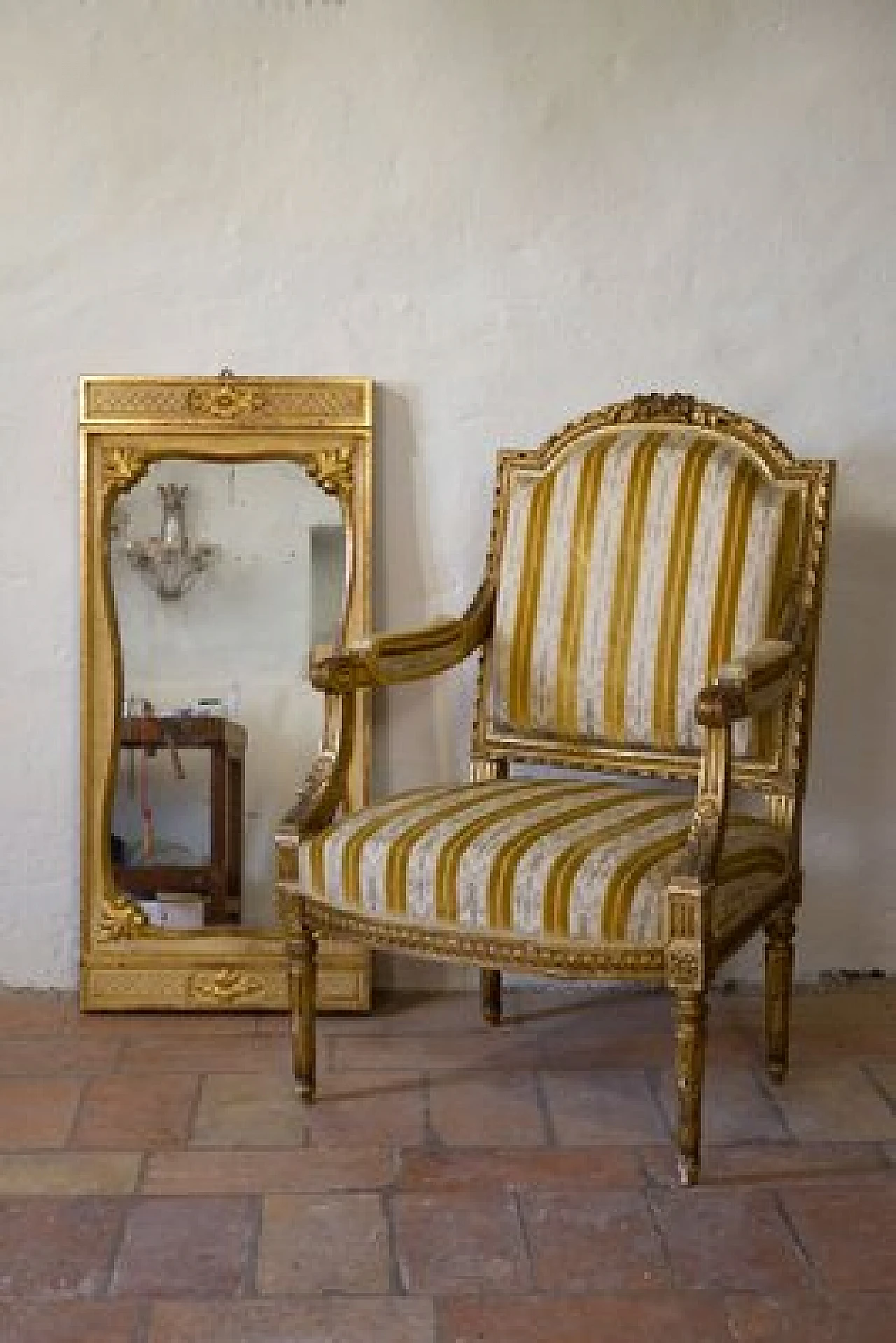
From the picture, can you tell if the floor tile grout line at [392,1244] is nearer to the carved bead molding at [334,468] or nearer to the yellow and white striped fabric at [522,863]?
the yellow and white striped fabric at [522,863]


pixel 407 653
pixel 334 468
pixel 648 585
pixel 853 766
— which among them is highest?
pixel 334 468

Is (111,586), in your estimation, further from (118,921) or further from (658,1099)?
(658,1099)

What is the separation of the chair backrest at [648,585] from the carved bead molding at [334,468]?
1.10 feet

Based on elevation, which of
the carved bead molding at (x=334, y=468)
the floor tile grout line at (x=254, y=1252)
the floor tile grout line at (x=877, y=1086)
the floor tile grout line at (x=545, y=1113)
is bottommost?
the floor tile grout line at (x=254, y=1252)

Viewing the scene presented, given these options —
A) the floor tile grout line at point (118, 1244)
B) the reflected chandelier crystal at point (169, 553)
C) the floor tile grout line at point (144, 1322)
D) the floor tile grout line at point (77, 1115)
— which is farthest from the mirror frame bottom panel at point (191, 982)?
the floor tile grout line at point (144, 1322)

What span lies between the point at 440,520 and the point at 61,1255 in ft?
5.08

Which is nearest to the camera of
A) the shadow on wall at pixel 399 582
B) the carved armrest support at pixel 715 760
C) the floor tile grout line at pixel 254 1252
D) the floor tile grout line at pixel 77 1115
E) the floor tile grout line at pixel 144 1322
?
the floor tile grout line at pixel 144 1322

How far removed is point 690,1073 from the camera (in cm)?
245

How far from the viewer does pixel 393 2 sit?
321 cm

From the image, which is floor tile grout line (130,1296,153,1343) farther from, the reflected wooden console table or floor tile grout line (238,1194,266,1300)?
the reflected wooden console table

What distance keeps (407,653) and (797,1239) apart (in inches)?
42.8

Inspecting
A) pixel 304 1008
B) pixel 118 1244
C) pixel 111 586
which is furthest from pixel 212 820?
pixel 118 1244

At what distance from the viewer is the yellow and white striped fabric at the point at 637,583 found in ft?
9.37

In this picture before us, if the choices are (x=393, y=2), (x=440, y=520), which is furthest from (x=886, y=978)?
(x=393, y=2)
